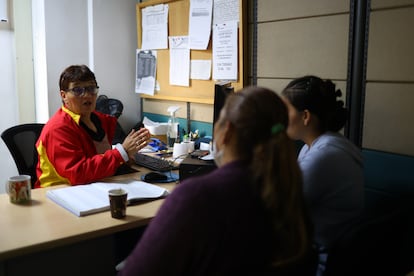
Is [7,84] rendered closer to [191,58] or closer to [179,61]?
[179,61]

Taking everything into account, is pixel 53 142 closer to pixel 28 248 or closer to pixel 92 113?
pixel 92 113

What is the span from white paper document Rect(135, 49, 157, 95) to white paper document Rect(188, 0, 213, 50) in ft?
1.64

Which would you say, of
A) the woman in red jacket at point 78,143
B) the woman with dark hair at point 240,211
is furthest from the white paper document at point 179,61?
the woman with dark hair at point 240,211

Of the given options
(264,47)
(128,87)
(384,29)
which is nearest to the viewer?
(384,29)

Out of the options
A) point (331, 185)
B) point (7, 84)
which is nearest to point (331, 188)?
point (331, 185)

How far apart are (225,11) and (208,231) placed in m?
1.89

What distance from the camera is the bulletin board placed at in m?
2.46

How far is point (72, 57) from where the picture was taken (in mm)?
3176

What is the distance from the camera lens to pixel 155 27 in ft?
10.3

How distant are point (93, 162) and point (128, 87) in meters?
1.64

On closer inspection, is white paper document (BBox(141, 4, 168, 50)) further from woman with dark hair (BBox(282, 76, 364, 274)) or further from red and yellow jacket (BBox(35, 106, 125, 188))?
woman with dark hair (BBox(282, 76, 364, 274))

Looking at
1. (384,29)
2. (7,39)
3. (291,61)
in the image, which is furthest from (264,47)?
(7,39)

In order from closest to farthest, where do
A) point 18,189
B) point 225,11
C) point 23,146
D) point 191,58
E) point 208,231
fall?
point 208,231 < point 18,189 < point 23,146 < point 225,11 < point 191,58

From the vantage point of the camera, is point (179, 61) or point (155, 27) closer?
point (179, 61)
